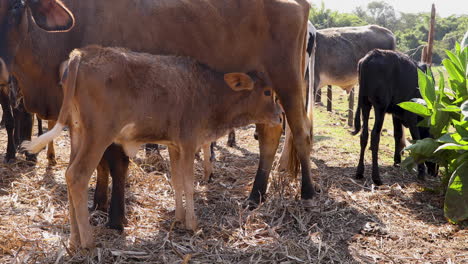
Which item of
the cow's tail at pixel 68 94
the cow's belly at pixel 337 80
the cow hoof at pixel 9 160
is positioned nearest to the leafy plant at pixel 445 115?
the cow's tail at pixel 68 94

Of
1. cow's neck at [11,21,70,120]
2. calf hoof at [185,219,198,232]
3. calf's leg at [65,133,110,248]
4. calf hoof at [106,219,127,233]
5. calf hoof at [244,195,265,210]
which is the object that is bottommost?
calf hoof at [244,195,265,210]

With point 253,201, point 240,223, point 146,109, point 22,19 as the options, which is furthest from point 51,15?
point 253,201

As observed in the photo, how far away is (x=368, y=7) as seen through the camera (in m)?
53.3

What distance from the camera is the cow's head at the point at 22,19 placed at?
459 centimetres

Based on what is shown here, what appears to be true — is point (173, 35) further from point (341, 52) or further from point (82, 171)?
point (341, 52)

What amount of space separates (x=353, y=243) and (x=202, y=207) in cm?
171

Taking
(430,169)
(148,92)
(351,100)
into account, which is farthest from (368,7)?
(148,92)

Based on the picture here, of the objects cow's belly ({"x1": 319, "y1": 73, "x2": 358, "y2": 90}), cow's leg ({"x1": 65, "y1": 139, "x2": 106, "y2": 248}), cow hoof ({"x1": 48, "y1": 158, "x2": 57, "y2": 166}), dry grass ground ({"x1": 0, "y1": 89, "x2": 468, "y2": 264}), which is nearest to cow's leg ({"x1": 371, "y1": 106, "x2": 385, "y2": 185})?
dry grass ground ({"x1": 0, "y1": 89, "x2": 468, "y2": 264})

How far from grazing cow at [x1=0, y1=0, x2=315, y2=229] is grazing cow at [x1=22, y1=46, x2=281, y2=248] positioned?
0.27m

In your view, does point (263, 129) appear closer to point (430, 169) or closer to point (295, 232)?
point (295, 232)

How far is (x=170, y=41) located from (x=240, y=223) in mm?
1994

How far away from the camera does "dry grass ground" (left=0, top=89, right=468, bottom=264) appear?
4578mm

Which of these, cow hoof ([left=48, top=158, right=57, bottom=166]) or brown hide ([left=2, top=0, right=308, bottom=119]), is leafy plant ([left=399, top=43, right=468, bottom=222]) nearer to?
brown hide ([left=2, top=0, right=308, bottom=119])

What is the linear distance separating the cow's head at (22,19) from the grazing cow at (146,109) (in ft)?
1.51
